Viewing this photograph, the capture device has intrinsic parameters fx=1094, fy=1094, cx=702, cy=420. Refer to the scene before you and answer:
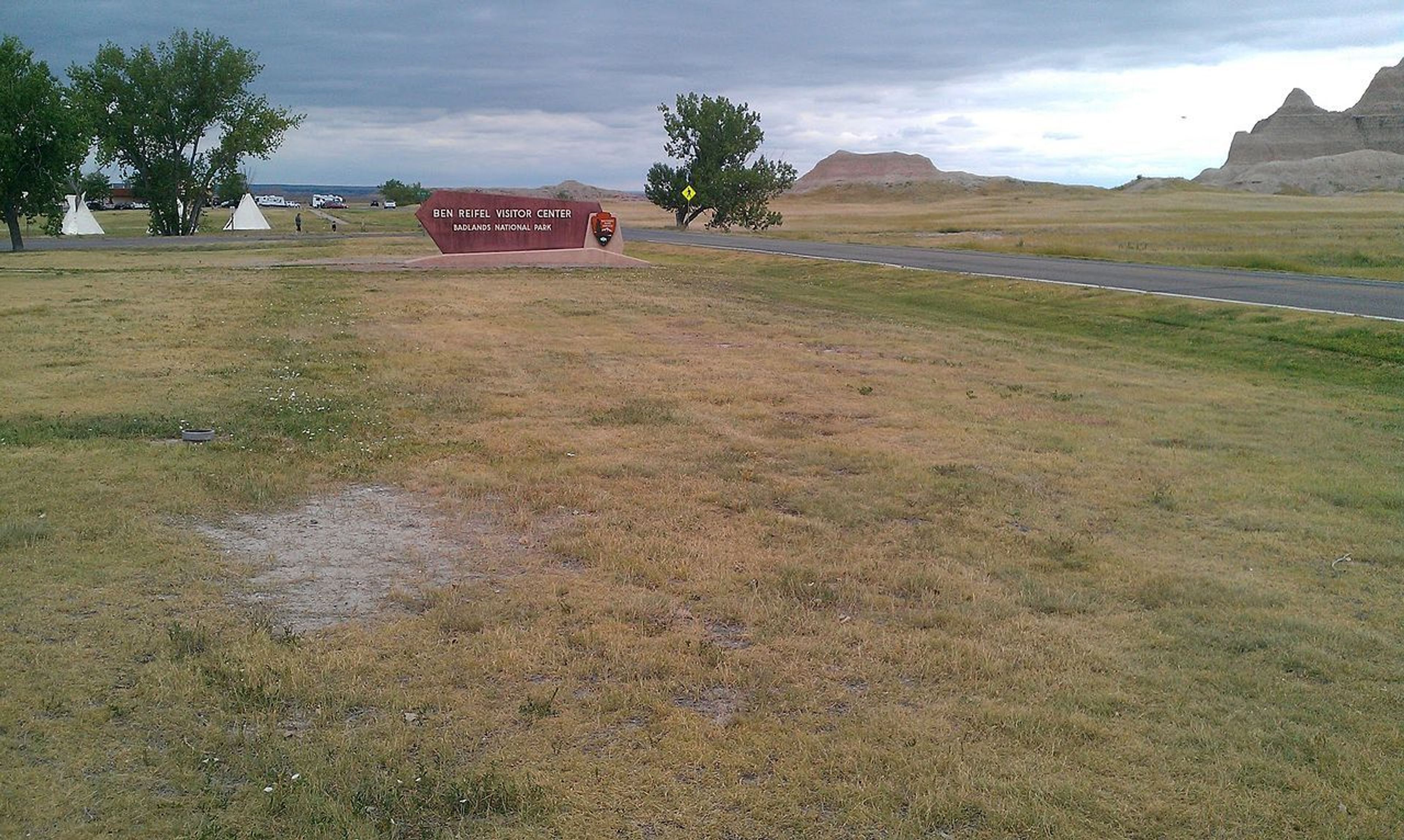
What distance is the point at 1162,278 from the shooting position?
1065 inches

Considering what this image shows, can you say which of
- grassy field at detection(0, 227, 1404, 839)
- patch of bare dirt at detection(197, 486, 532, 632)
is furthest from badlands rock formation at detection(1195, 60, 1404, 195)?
patch of bare dirt at detection(197, 486, 532, 632)

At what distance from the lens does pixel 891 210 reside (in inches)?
4173

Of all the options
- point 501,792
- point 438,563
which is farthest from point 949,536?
point 501,792

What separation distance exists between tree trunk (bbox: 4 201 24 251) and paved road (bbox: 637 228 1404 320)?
25.7m

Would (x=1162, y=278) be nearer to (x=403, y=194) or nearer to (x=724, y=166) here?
(x=724, y=166)

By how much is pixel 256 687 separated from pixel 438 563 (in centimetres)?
185

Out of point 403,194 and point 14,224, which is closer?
point 14,224

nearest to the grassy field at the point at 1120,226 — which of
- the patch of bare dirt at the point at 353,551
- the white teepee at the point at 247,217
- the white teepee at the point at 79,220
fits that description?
the white teepee at the point at 247,217

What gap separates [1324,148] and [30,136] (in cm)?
17638

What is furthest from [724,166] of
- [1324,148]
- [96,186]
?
[1324,148]

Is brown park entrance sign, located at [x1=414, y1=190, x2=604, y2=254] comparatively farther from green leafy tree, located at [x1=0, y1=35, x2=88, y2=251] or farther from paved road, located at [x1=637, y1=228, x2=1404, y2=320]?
green leafy tree, located at [x1=0, y1=35, x2=88, y2=251]

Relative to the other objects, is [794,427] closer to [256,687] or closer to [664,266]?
[256,687]

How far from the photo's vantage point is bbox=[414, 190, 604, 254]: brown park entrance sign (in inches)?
1160

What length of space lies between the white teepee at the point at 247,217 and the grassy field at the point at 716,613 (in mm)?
60674
